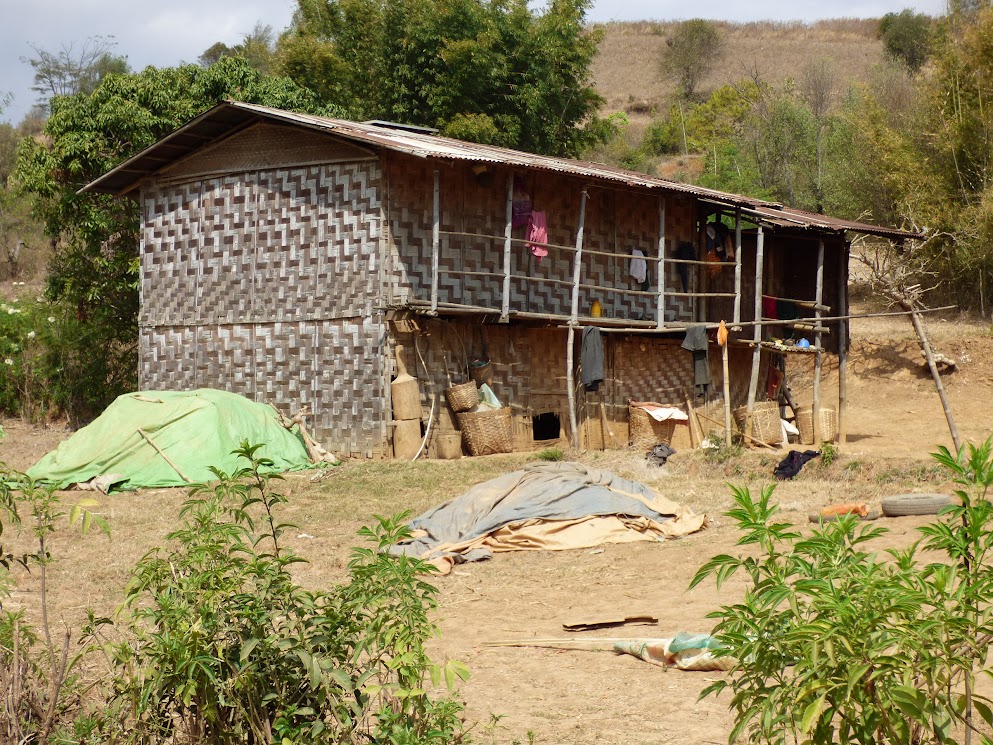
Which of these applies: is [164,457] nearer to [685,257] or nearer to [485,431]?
[485,431]

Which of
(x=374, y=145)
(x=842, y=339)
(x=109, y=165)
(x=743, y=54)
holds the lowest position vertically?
(x=842, y=339)

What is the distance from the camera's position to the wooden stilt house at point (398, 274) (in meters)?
15.3

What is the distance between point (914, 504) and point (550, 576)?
10.4 ft

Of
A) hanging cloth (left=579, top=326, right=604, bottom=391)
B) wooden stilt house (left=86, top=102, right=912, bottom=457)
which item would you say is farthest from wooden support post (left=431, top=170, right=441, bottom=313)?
hanging cloth (left=579, top=326, right=604, bottom=391)

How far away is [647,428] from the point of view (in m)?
17.5

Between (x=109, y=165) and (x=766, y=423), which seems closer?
(x=766, y=423)

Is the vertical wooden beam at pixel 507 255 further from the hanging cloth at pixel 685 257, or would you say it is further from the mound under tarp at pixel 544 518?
the mound under tarp at pixel 544 518

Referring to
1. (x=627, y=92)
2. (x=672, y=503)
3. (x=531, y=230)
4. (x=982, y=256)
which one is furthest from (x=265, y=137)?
(x=627, y=92)

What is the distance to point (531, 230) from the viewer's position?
16484 millimetres

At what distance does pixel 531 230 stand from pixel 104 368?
29.8 feet

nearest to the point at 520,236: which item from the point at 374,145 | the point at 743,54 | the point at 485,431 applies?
the point at 374,145

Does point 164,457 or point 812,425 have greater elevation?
point 812,425

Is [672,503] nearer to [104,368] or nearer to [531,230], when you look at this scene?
[531,230]

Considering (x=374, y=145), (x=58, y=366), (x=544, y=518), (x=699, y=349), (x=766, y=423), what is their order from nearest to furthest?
1. (x=544, y=518)
2. (x=374, y=145)
3. (x=699, y=349)
4. (x=766, y=423)
5. (x=58, y=366)
